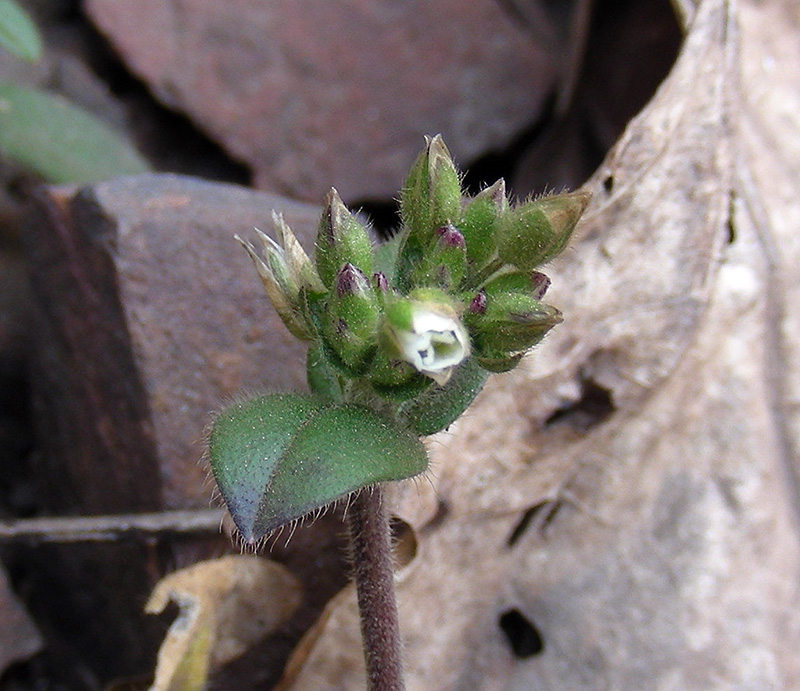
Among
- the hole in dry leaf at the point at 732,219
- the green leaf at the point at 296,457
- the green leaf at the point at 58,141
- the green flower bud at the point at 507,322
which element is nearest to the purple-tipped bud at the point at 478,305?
the green flower bud at the point at 507,322

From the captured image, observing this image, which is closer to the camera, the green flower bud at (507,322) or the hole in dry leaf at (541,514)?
the green flower bud at (507,322)

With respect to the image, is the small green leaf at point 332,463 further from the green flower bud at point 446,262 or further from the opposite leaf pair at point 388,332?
the green flower bud at point 446,262

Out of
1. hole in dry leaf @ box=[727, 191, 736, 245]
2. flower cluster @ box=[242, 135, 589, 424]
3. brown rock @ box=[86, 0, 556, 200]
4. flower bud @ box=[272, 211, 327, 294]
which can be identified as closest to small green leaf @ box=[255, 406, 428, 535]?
flower cluster @ box=[242, 135, 589, 424]

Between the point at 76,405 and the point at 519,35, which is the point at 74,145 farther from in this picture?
the point at 519,35

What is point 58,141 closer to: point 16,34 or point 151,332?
point 16,34

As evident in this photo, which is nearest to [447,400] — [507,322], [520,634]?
[507,322]

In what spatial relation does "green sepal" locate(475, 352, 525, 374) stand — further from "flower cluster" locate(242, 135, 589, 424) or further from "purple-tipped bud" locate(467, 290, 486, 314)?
"purple-tipped bud" locate(467, 290, 486, 314)
